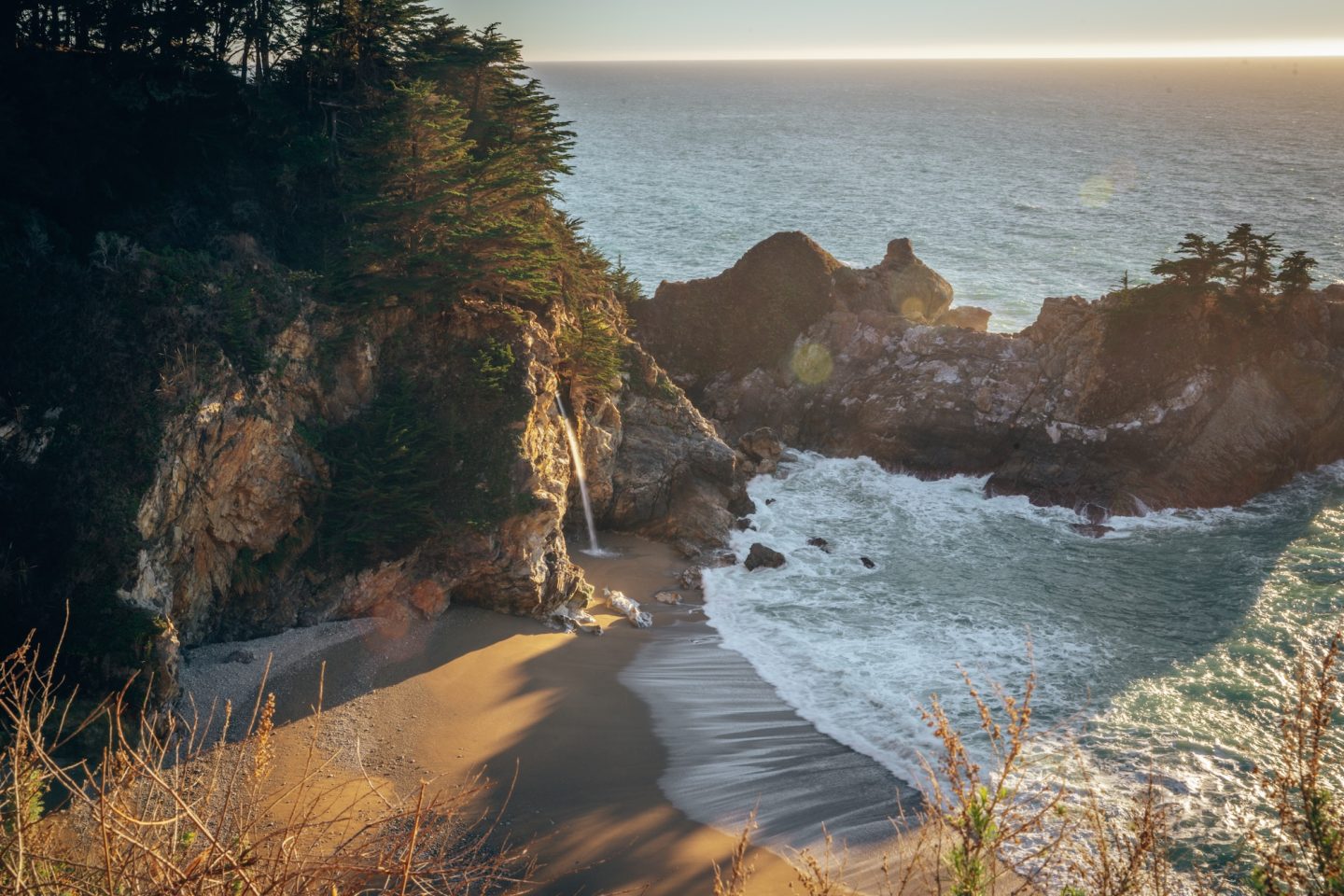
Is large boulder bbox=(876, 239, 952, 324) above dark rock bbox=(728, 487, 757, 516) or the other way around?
above

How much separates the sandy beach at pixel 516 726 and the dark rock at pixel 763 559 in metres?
5.02

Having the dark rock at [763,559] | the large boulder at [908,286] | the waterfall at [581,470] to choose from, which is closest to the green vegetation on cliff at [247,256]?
the waterfall at [581,470]

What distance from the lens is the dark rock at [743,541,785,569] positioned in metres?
26.4

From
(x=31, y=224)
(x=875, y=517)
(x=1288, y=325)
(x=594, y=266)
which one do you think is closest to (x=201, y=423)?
(x=31, y=224)

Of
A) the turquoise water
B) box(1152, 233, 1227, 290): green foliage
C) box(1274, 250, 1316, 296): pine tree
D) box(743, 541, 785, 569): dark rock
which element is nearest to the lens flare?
box(743, 541, 785, 569): dark rock

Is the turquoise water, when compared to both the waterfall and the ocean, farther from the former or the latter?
the waterfall

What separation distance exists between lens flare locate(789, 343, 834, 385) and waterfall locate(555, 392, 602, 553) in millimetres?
12628

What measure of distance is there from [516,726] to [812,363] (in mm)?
22236

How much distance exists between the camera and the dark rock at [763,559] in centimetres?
2638

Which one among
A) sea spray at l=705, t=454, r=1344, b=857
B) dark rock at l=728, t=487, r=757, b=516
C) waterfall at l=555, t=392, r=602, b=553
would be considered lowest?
sea spray at l=705, t=454, r=1344, b=857

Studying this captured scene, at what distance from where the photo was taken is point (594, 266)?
31.7 meters

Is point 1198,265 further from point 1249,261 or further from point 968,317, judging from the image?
point 968,317

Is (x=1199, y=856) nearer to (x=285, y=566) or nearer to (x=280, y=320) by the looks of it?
(x=285, y=566)

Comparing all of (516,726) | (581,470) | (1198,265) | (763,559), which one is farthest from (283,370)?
(1198,265)
